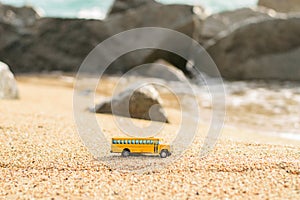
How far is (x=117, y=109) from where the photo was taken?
250 inches

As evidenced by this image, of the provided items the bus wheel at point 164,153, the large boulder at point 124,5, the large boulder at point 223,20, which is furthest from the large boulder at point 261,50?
the bus wheel at point 164,153

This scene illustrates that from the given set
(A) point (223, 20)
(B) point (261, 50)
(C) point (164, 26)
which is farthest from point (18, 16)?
(B) point (261, 50)

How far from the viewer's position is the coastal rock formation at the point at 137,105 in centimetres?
613

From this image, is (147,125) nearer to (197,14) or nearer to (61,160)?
(61,160)

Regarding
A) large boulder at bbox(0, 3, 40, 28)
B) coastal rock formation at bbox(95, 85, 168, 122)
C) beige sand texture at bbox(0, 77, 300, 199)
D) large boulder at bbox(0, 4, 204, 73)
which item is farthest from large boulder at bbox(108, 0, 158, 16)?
beige sand texture at bbox(0, 77, 300, 199)

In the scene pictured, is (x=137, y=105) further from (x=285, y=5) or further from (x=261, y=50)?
(x=285, y=5)

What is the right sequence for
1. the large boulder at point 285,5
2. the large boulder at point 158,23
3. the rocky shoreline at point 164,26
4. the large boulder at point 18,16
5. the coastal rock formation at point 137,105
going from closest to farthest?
the coastal rock formation at point 137,105 < the rocky shoreline at point 164,26 < the large boulder at point 158,23 < the large boulder at point 18,16 < the large boulder at point 285,5

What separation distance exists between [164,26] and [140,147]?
16.7 metres

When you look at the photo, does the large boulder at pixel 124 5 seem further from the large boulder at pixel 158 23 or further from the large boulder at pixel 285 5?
the large boulder at pixel 285 5

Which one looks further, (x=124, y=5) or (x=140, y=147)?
(x=124, y=5)

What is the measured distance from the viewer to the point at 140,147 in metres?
3.34

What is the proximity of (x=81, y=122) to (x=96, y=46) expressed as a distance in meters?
16.0

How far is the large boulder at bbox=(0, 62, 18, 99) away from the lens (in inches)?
289

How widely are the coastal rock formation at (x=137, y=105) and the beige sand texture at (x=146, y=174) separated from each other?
2198mm
